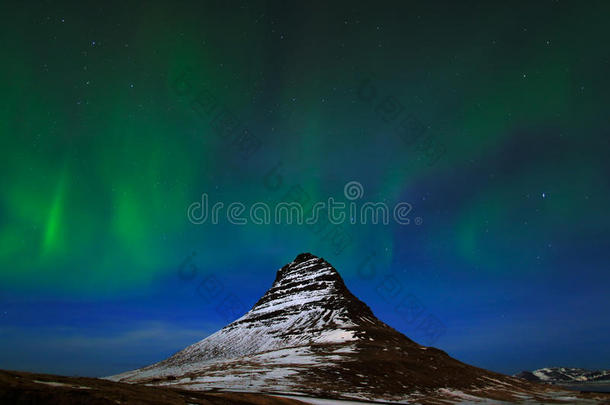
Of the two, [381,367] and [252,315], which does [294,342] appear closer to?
[381,367]

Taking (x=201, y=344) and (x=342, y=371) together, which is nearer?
(x=342, y=371)

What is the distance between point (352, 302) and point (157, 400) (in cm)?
13821

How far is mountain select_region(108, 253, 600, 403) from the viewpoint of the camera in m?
52.4

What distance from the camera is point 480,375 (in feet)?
278

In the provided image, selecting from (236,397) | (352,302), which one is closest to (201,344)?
(352,302)

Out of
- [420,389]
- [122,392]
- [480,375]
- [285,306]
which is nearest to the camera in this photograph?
[122,392]

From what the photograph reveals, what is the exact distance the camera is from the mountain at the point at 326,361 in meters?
52.4

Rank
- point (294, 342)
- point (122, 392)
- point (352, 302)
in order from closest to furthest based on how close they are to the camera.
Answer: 1. point (122, 392)
2. point (294, 342)
3. point (352, 302)

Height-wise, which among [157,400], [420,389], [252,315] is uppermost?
[252,315]

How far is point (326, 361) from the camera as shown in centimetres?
6988

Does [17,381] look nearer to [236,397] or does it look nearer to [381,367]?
[236,397]

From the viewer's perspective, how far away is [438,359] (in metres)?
89.1

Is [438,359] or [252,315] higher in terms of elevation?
[252,315]

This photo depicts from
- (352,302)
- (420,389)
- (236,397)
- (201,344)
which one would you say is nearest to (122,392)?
(236,397)
